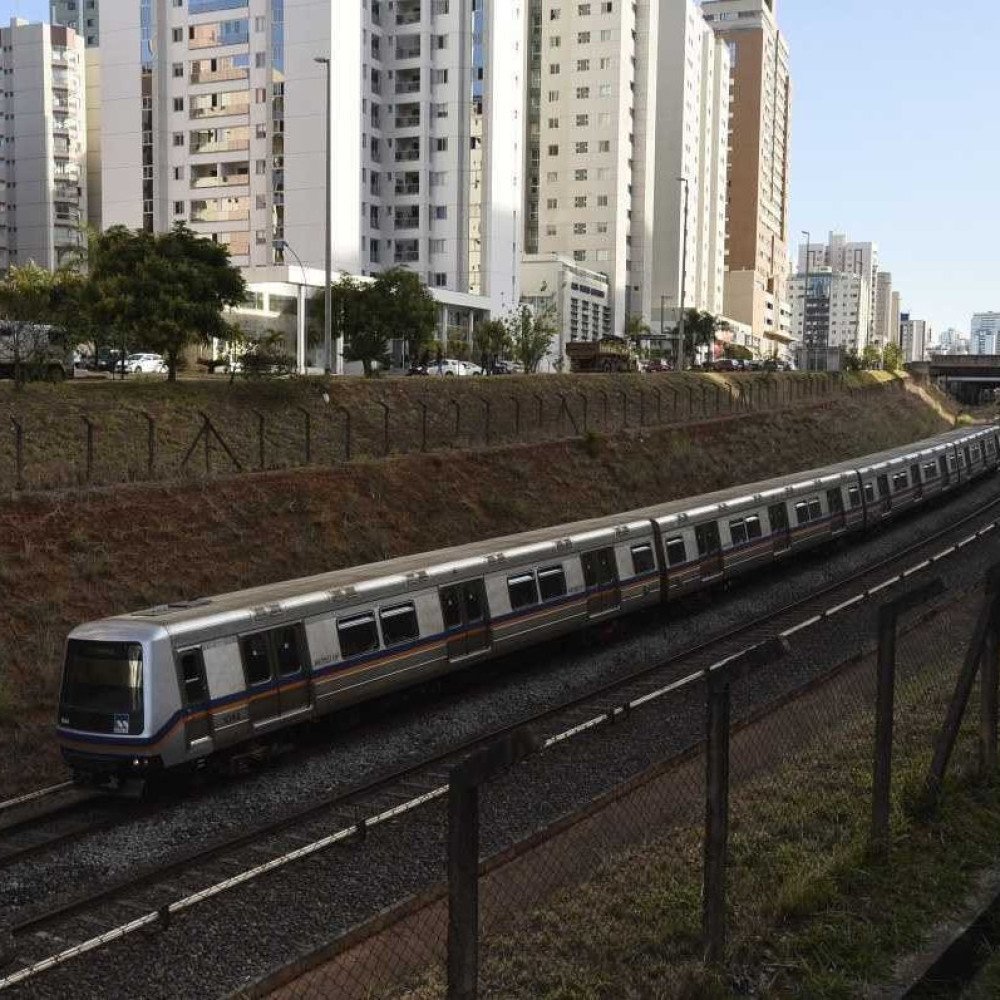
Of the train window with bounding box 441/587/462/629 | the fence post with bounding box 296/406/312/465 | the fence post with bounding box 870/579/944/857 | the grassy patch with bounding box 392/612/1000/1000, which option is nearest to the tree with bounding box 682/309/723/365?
the fence post with bounding box 296/406/312/465

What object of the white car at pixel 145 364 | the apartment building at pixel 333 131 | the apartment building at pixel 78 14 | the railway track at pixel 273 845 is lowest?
the railway track at pixel 273 845

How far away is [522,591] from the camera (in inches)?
711

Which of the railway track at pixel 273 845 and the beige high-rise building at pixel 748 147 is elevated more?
the beige high-rise building at pixel 748 147

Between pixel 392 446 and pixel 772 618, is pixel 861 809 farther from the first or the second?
pixel 392 446

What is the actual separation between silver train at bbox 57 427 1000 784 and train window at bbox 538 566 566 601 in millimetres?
29

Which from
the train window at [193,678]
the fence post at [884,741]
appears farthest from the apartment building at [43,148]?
the fence post at [884,741]

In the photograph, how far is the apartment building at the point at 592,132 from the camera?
108688 millimetres

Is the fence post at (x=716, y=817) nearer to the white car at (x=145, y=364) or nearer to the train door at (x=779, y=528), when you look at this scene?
the train door at (x=779, y=528)

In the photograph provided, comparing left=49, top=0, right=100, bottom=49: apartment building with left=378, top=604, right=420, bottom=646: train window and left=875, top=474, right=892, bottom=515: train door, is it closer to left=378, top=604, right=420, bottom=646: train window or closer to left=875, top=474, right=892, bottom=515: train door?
left=875, top=474, right=892, bottom=515: train door

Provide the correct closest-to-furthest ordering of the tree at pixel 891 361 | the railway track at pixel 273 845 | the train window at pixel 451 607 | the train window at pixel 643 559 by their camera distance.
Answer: the railway track at pixel 273 845 → the train window at pixel 451 607 → the train window at pixel 643 559 → the tree at pixel 891 361

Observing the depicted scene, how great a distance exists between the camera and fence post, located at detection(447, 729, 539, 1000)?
482 centimetres

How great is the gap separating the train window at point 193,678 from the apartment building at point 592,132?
99.0 metres

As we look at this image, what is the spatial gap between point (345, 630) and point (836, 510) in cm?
1866

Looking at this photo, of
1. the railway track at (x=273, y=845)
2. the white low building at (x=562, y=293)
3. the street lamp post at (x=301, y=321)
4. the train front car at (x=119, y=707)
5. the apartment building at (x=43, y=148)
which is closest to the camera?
the railway track at (x=273, y=845)
